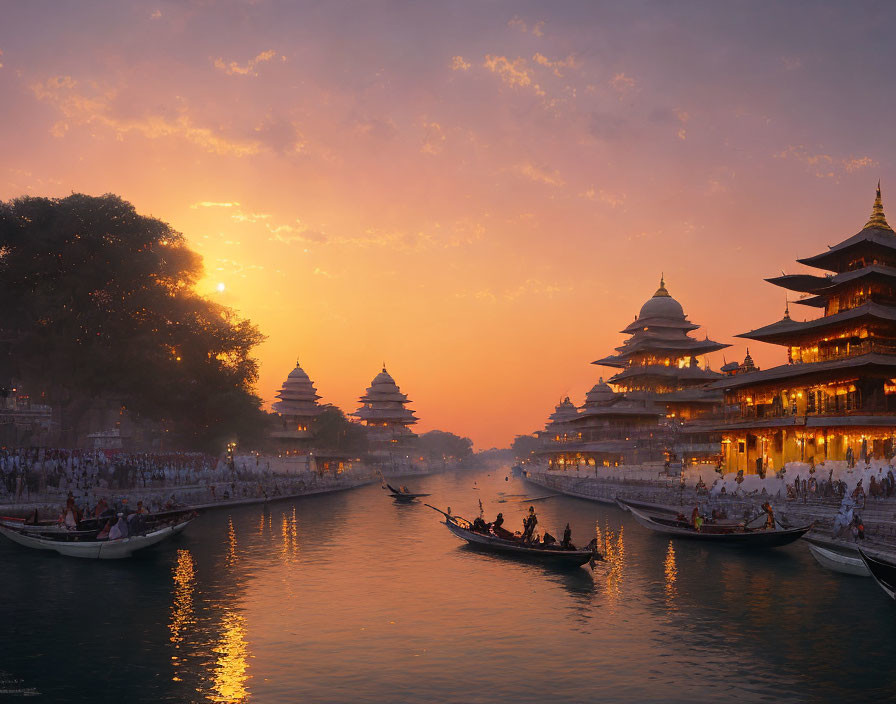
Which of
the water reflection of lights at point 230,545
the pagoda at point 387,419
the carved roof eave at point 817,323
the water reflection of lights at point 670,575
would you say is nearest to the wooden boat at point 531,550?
the water reflection of lights at point 670,575

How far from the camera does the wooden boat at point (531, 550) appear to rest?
29594 millimetres

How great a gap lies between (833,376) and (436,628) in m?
40.1

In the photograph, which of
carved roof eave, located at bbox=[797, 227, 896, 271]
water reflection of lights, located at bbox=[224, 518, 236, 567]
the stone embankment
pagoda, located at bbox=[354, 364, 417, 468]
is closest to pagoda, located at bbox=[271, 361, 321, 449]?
pagoda, located at bbox=[354, 364, 417, 468]

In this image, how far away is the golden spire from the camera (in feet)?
177

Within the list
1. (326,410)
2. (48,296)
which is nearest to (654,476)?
(48,296)

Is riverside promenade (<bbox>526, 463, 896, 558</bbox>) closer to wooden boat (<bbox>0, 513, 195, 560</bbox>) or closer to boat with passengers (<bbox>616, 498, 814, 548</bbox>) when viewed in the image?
boat with passengers (<bbox>616, 498, 814, 548</bbox>)

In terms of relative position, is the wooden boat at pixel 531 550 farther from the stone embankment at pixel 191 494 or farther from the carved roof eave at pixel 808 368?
the carved roof eave at pixel 808 368

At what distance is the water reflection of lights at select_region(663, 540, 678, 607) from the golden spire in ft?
108

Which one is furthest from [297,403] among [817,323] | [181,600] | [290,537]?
[181,600]

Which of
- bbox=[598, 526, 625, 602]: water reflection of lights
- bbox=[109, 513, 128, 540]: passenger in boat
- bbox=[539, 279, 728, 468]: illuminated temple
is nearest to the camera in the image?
bbox=[598, 526, 625, 602]: water reflection of lights

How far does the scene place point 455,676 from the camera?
17141 mm

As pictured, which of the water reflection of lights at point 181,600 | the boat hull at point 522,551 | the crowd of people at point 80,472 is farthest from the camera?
the crowd of people at point 80,472

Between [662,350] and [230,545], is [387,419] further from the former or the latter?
[230,545]

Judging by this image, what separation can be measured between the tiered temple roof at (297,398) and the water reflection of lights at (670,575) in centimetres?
8420
